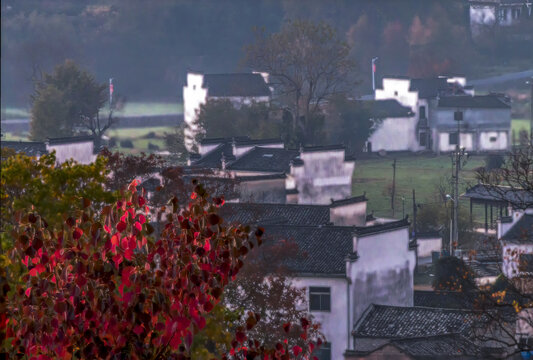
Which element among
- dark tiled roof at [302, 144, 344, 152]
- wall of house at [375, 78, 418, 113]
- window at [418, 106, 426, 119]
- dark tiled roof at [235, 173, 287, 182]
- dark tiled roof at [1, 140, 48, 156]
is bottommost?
dark tiled roof at [235, 173, 287, 182]

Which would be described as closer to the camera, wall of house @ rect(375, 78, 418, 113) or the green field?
the green field

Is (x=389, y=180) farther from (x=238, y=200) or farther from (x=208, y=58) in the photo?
(x=208, y=58)

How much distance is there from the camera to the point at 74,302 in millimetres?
8711

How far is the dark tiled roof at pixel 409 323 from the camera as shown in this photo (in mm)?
32000

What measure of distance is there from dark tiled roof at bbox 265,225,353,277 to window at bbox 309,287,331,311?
0.48 m

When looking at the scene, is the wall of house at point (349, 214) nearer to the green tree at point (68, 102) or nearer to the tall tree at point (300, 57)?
the green tree at point (68, 102)

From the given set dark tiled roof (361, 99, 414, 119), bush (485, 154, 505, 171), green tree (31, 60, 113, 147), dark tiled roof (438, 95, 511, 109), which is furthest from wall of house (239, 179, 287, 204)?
dark tiled roof (438, 95, 511, 109)

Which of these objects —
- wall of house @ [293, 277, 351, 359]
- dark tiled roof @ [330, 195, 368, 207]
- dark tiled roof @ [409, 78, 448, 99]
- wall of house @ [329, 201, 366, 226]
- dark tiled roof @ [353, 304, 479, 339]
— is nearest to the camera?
dark tiled roof @ [353, 304, 479, 339]

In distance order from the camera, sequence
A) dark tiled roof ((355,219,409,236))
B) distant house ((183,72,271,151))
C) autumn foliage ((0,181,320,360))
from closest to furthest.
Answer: autumn foliage ((0,181,320,360)) → dark tiled roof ((355,219,409,236)) → distant house ((183,72,271,151))

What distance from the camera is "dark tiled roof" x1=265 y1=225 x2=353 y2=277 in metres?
35.1

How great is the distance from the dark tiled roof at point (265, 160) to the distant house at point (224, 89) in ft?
82.3

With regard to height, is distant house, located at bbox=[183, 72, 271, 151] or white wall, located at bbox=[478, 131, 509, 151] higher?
distant house, located at bbox=[183, 72, 271, 151]

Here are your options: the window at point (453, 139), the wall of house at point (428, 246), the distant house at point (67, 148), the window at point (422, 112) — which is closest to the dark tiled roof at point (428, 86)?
the window at point (422, 112)

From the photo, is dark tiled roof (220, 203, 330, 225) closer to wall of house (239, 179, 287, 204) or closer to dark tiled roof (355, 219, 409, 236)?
dark tiled roof (355, 219, 409, 236)
